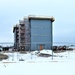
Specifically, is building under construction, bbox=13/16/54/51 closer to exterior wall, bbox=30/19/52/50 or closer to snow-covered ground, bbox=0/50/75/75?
exterior wall, bbox=30/19/52/50

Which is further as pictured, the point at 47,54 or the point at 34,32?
the point at 34,32

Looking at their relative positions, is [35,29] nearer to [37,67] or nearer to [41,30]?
[41,30]

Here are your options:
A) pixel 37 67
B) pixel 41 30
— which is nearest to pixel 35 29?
pixel 41 30

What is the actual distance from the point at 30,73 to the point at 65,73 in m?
1.19

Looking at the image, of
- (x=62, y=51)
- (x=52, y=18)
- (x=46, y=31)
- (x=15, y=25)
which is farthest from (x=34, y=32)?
(x=62, y=51)

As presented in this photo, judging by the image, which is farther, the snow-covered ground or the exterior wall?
the exterior wall

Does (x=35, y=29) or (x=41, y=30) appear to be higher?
(x=35, y=29)

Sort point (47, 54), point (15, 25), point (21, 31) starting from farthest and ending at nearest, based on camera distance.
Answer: point (15, 25) → point (21, 31) → point (47, 54)

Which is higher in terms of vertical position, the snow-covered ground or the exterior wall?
the exterior wall

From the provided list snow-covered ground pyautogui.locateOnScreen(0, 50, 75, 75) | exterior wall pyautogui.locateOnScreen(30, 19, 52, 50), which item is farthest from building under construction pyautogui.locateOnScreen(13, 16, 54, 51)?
snow-covered ground pyautogui.locateOnScreen(0, 50, 75, 75)

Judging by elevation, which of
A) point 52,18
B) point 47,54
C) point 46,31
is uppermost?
point 52,18

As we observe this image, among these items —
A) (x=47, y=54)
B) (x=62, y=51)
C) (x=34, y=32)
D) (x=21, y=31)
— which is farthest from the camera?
(x=21, y=31)

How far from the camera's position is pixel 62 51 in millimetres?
20531

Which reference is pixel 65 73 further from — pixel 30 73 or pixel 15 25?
pixel 15 25
